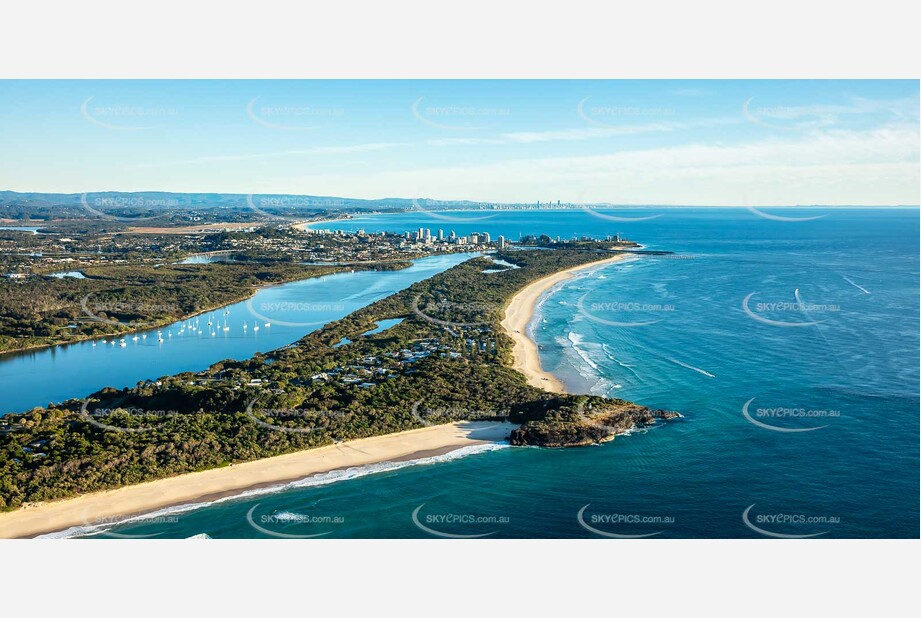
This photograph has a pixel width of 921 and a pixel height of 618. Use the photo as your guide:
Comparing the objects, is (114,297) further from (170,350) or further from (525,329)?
(525,329)

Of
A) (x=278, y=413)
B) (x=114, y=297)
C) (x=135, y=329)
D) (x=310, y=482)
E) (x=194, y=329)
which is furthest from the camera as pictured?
(x=114, y=297)

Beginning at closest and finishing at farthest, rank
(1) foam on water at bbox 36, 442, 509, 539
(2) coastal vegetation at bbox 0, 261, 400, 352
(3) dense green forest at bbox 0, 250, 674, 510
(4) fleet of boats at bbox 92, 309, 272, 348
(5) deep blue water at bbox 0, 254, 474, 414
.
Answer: (1) foam on water at bbox 36, 442, 509, 539
(3) dense green forest at bbox 0, 250, 674, 510
(5) deep blue water at bbox 0, 254, 474, 414
(4) fleet of boats at bbox 92, 309, 272, 348
(2) coastal vegetation at bbox 0, 261, 400, 352

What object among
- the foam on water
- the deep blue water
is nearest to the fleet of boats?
the deep blue water

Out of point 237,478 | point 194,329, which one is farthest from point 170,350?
point 237,478

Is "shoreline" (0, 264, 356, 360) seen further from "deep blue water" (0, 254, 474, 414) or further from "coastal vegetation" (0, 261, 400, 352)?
"deep blue water" (0, 254, 474, 414)

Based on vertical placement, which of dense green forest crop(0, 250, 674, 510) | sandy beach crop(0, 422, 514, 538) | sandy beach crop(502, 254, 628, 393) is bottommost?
sandy beach crop(0, 422, 514, 538)

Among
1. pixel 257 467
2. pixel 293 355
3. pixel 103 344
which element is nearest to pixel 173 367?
pixel 293 355
